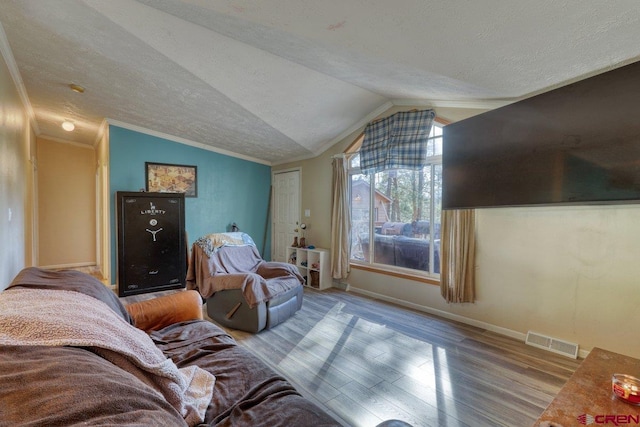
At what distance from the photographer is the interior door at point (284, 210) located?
5.47 metres

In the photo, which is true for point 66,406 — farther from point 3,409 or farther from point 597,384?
point 597,384

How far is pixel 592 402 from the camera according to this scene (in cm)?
119

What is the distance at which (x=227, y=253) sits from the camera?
3443 mm

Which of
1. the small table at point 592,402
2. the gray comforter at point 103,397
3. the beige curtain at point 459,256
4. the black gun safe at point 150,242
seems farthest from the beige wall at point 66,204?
the small table at point 592,402

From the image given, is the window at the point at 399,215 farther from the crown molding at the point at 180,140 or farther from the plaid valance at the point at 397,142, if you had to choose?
the crown molding at the point at 180,140

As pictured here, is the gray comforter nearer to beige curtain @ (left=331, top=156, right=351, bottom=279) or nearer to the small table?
the small table

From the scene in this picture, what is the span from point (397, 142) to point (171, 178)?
3.72 meters

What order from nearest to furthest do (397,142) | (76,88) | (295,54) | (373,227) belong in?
(295,54) → (76,88) → (397,142) → (373,227)

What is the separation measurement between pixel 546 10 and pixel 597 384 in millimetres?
1820

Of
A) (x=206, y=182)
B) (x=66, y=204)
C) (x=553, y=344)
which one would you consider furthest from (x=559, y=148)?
(x=66, y=204)

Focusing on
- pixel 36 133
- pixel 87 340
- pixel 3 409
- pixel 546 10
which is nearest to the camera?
pixel 3 409

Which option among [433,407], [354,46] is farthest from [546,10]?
[433,407]

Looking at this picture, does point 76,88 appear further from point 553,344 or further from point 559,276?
point 553,344

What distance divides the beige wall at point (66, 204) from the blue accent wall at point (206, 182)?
2778 millimetres
